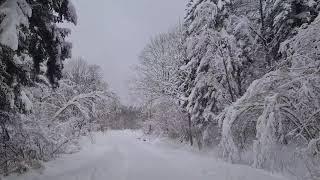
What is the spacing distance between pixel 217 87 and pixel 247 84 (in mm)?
1451

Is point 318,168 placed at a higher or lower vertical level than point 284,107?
lower

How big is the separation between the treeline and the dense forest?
0.04 meters

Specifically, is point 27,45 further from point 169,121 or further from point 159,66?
point 159,66

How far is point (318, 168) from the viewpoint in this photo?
31.0ft

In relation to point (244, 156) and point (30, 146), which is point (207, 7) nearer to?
point (244, 156)

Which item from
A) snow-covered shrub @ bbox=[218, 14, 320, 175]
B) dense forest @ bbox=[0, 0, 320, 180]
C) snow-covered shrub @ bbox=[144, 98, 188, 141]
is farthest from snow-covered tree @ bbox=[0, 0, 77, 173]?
snow-covered shrub @ bbox=[144, 98, 188, 141]

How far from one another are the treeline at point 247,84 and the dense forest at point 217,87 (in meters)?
0.04

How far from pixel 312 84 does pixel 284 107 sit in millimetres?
909

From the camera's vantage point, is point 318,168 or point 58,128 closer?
point 318,168

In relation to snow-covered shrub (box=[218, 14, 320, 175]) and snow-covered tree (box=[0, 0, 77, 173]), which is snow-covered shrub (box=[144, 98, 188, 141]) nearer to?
snow-covered shrub (box=[218, 14, 320, 175])

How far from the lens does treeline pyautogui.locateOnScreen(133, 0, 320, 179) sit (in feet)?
32.9

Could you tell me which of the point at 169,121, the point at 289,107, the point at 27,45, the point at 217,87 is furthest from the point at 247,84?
the point at 27,45

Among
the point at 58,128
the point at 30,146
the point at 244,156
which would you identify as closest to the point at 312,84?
the point at 244,156

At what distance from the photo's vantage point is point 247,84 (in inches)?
760
